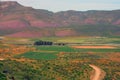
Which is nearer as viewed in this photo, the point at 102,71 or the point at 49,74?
the point at 49,74

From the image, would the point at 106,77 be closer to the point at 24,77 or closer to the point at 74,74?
the point at 74,74

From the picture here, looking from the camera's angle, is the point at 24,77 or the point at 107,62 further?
the point at 107,62

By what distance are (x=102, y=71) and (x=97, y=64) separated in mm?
19349

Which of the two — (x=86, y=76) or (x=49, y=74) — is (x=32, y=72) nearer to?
(x=49, y=74)

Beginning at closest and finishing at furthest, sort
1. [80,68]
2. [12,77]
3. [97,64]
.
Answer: [12,77]
[80,68]
[97,64]

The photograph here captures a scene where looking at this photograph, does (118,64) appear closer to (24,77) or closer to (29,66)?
(29,66)

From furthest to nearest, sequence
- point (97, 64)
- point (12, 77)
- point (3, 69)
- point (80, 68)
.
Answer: point (97, 64) → point (80, 68) → point (3, 69) → point (12, 77)

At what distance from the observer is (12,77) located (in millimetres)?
93688

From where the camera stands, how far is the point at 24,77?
97.6 meters

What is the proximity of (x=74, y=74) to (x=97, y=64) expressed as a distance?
33.7 m

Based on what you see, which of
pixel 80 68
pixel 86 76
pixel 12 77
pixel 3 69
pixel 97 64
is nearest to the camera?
pixel 12 77

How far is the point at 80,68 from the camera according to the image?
121 m

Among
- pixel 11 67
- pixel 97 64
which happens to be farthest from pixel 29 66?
pixel 97 64

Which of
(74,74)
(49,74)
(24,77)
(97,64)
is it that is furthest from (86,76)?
(97,64)
